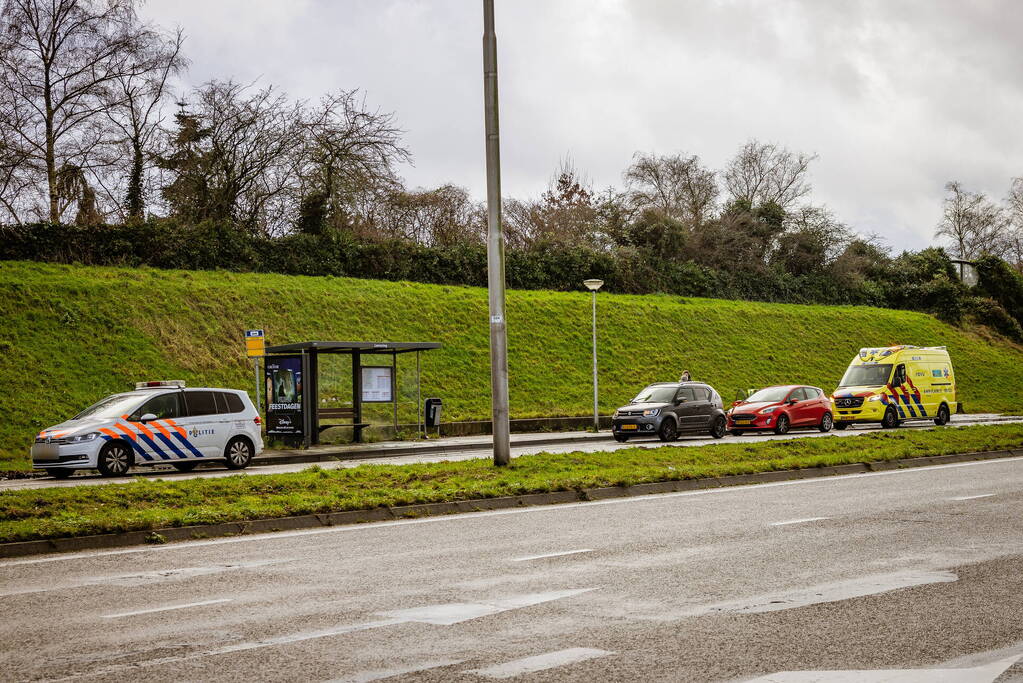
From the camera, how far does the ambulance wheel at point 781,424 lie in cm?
2952

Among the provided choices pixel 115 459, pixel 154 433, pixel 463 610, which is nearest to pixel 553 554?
pixel 463 610

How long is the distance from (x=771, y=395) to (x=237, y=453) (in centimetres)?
1687

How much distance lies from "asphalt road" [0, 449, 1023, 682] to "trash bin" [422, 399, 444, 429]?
1672 cm

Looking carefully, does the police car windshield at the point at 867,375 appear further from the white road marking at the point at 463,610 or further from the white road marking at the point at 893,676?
the white road marking at the point at 893,676

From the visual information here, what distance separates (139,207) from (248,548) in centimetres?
3071

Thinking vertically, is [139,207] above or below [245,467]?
above

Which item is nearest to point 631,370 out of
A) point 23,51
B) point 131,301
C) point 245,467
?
point 131,301

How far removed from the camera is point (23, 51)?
3403 centimetres

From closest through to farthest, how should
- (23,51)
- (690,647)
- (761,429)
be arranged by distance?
(690,647), (761,429), (23,51)

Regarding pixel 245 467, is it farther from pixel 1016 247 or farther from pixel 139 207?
pixel 1016 247

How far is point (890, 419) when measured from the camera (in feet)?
103

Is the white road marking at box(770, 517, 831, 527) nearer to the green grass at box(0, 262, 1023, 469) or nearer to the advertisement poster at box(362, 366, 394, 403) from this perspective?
the green grass at box(0, 262, 1023, 469)

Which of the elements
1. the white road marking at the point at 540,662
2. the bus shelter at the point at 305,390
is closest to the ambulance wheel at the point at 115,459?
the bus shelter at the point at 305,390

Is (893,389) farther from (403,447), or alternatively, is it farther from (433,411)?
(403,447)
